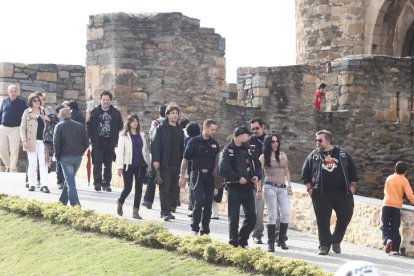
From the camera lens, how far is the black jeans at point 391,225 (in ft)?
49.6

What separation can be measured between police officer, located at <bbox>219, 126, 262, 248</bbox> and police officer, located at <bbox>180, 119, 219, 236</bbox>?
0.57 m

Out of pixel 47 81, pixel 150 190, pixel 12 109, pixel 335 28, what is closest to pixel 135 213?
pixel 150 190

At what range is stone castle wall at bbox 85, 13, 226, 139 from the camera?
21484 millimetres

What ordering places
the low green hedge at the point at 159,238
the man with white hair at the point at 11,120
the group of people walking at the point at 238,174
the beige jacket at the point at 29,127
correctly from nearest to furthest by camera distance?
the low green hedge at the point at 159,238 < the group of people walking at the point at 238,174 < the beige jacket at the point at 29,127 < the man with white hair at the point at 11,120

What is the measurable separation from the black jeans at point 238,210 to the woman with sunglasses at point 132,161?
109 inches

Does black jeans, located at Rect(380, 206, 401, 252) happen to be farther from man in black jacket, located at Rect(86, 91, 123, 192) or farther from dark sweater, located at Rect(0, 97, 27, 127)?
dark sweater, located at Rect(0, 97, 27, 127)

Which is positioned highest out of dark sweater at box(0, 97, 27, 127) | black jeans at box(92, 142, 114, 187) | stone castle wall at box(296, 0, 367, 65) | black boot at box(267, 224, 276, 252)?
stone castle wall at box(296, 0, 367, 65)

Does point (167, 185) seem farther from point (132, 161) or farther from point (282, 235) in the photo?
point (282, 235)

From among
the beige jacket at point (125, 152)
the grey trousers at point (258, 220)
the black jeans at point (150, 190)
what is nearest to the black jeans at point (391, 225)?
the grey trousers at point (258, 220)

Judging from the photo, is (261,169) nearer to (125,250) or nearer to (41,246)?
(125,250)

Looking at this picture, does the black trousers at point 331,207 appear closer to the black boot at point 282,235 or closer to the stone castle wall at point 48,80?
the black boot at point 282,235

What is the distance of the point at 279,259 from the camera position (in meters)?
12.0

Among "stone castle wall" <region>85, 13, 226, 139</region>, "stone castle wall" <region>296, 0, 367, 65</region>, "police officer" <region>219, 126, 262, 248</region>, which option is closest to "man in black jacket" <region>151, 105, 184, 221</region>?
"police officer" <region>219, 126, 262, 248</region>

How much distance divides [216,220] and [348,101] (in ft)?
20.1
